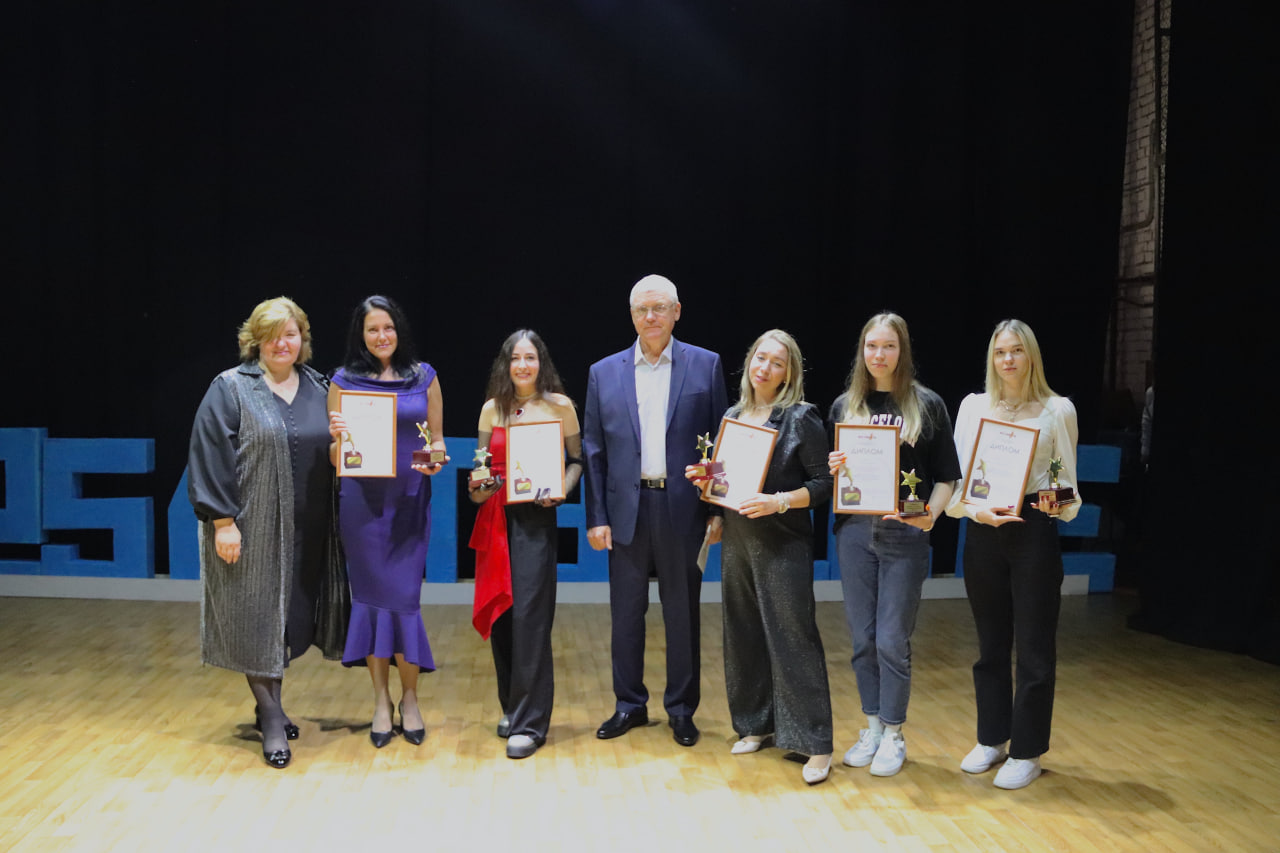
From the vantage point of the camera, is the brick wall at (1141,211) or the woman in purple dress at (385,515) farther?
the brick wall at (1141,211)

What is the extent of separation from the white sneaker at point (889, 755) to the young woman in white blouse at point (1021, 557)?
31 cm

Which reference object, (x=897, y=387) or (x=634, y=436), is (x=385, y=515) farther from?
(x=897, y=387)

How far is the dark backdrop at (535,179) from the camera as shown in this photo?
6.45 meters

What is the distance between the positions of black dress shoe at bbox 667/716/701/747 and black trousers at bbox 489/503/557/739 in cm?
46

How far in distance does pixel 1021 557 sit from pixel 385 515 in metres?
2.10

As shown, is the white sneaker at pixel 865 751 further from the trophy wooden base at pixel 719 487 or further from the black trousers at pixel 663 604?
the trophy wooden base at pixel 719 487

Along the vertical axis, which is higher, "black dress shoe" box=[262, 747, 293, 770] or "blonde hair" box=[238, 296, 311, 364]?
"blonde hair" box=[238, 296, 311, 364]

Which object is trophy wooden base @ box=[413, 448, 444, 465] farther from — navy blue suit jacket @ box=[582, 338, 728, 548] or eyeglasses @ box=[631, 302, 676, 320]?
eyeglasses @ box=[631, 302, 676, 320]

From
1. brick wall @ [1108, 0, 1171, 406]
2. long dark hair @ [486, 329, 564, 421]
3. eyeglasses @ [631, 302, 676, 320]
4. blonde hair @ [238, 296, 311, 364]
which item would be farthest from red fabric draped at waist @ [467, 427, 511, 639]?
brick wall @ [1108, 0, 1171, 406]


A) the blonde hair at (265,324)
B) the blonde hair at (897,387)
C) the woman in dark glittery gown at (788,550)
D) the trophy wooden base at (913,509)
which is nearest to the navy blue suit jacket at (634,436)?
the woman in dark glittery gown at (788,550)

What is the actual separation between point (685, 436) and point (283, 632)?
152 centimetres

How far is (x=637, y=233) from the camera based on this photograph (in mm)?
6617

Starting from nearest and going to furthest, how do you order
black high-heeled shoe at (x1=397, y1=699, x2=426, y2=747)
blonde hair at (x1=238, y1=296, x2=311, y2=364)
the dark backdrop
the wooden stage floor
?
the wooden stage floor < blonde hair at (x1=238, y1=296, x2=311, y2=364) < black high-heeled shoe at (x1=397, y1=699, x2=426, y2=747) < the dark backdrop

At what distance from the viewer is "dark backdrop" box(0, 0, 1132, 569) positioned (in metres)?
6.45
